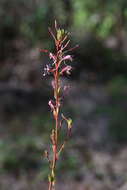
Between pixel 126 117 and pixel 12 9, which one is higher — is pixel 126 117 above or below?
below

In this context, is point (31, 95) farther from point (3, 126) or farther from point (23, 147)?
point (23, 147)

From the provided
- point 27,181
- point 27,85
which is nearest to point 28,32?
point 27,85

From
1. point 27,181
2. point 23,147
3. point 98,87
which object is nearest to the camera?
point 27,181

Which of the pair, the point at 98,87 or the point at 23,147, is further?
the point at 98,87

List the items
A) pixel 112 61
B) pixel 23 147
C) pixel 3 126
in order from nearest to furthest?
pixel 23 147, pixel 3 126, pixel 112 61

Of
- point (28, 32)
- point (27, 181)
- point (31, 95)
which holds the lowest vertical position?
point (27, 181)

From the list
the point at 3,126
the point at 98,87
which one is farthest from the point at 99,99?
the point at 3,126
